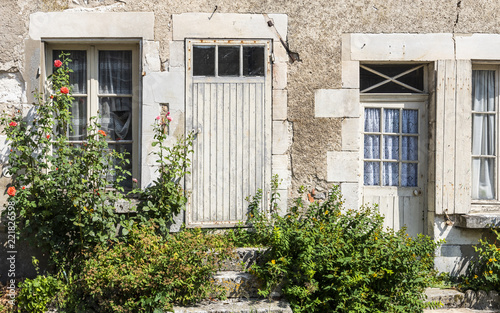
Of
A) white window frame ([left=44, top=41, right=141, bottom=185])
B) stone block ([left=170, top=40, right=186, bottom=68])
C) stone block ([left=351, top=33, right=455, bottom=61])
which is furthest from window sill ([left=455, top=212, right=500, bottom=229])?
white window frame ([left=44, top=41, right=141, bottom=185])

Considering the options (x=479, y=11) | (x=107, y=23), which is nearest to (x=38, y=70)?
(x=107, y=23)

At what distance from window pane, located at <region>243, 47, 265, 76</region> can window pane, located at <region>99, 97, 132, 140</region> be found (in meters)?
1.36

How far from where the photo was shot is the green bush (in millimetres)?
3938

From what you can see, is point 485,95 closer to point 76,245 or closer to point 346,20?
point 346,20

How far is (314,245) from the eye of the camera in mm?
4109

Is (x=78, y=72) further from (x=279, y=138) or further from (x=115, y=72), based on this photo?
(x=279, y=138)

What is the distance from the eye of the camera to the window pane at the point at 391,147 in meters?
5.23

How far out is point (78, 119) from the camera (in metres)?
5.02

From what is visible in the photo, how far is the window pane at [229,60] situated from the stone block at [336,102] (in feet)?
3.05

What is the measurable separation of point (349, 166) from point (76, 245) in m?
2.97

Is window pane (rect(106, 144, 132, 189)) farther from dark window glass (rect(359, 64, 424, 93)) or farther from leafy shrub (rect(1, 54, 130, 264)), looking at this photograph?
dark window glass (rect(359, 64, 424, 93))

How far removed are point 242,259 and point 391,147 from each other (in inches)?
86.6

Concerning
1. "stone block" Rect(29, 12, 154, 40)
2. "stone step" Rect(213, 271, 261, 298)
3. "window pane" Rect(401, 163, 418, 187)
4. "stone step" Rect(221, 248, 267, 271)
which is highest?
"stone block" Rect(29, 12, 154, 40)

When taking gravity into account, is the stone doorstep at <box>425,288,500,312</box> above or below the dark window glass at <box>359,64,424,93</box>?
below
